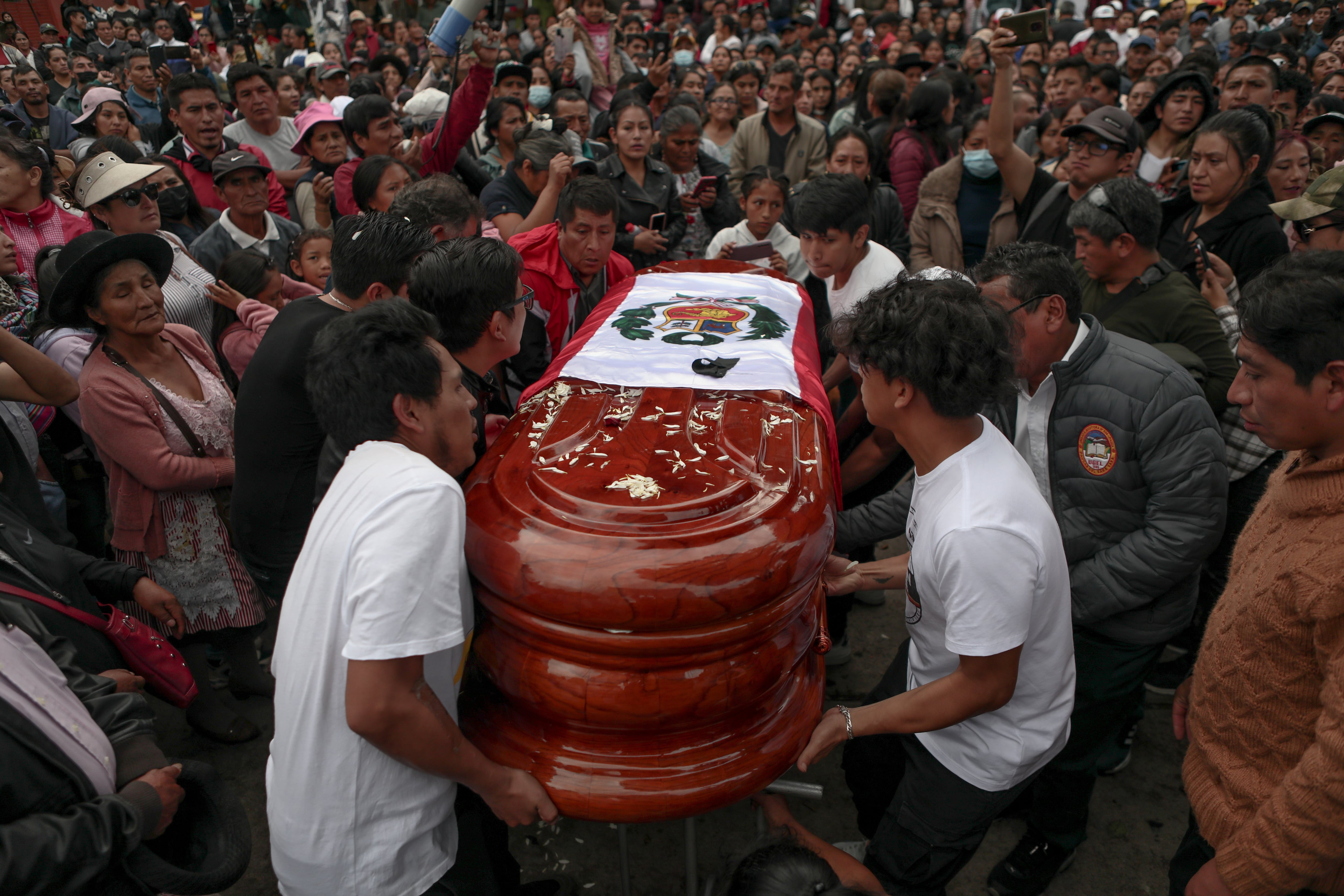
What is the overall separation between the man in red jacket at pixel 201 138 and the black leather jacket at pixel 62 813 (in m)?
3.55

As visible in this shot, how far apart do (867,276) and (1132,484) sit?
4.53 feet

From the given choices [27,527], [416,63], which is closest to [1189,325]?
[27,527]

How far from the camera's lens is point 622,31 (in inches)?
354

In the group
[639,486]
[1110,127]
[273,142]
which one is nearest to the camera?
[639,486]

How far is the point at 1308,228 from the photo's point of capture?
9.06 feet

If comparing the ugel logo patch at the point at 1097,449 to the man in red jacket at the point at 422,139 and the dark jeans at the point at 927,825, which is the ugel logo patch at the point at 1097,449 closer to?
the dark jeans at the point at 927,825

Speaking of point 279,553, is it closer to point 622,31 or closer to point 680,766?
point 680,766

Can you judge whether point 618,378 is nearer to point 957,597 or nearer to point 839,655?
point 957,597

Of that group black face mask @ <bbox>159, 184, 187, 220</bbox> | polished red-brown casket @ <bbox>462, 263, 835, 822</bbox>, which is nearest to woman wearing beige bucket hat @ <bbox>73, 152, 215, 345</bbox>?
black face mask @ <bbox>159, 184, 187, 220</bbox>

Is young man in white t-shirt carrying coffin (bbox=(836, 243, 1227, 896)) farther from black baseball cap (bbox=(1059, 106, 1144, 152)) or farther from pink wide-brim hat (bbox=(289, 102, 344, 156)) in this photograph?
pink wide-brim hat (bbox=(289, 102, 344, 156))

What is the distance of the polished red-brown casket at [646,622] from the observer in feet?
4.30

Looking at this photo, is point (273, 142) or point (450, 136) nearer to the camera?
point (450, 136)

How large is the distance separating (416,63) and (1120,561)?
37.2 feet

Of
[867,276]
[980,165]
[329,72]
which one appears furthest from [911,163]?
[329,72]
